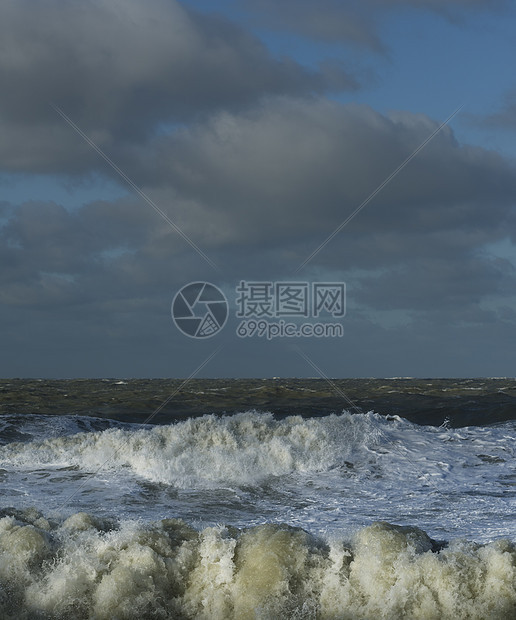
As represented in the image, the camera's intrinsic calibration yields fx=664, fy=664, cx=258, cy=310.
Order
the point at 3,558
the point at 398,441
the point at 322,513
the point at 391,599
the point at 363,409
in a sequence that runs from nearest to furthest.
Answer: the point at 391,599 < the point at 3,558 < the point at 322,513 < the point at 398,441 < the point at 363,409

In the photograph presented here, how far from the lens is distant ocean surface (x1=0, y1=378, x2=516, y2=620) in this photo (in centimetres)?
465

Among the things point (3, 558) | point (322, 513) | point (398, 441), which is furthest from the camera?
point (398, 441)

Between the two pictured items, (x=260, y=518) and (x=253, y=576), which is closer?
(x=253, y=576)

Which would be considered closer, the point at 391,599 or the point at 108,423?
the point at 391,599

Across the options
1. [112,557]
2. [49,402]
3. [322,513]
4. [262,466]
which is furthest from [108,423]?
[112,557]

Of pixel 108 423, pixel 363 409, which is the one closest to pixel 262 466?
pixel 108 423

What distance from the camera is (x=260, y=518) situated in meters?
8.58

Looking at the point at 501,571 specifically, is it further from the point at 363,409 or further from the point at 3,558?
the point at 363,409

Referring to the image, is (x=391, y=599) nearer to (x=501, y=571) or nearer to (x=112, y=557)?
(x=501, y=571)

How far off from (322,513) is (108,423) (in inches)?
497

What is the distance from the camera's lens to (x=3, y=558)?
495cm

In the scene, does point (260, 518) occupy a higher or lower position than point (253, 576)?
lower

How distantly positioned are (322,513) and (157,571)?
4325 millimetres

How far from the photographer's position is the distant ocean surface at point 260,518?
4.65 m
